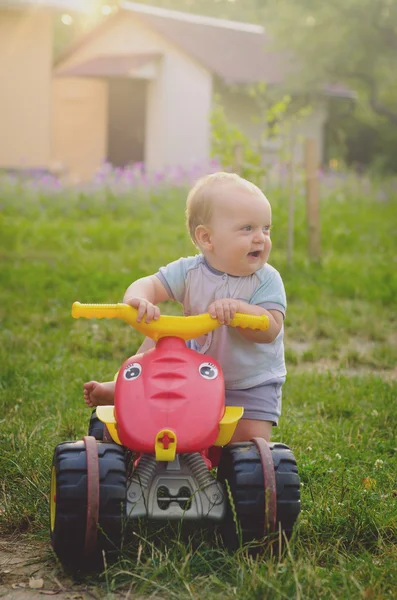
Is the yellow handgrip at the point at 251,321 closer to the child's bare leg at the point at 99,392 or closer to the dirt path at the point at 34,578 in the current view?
the child's bare leg at the point at 99,392

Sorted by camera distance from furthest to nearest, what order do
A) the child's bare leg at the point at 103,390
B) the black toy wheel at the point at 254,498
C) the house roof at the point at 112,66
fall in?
the house roof at the point at 112,66 → the child's bare leg at the point at 103,390 → the black toy wheel at the point at 254,498

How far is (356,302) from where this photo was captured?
6.89 meters

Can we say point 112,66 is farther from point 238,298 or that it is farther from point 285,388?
point 238,298

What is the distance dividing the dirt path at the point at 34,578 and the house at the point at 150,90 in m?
15.5

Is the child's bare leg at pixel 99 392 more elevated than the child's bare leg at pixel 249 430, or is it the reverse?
the child's bare leg at pixel 99 392

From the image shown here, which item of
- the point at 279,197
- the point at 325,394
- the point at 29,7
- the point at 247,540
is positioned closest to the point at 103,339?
the point at 325,394

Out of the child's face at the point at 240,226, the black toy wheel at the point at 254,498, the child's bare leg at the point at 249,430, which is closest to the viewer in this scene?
the black toy wheel at the point at 254,498

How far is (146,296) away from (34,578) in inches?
38.7

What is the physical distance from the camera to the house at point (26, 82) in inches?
634

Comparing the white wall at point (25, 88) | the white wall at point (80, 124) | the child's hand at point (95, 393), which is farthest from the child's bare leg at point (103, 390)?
the white wall at point (80, 124)

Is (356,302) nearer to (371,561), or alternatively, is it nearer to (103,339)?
(103,339)

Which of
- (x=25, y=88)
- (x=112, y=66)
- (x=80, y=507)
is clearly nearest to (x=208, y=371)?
(x=80, y=507)

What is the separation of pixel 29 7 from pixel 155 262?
9527mm

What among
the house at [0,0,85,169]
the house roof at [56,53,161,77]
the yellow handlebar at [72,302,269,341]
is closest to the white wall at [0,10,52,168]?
the house at [0,0,85,169]
